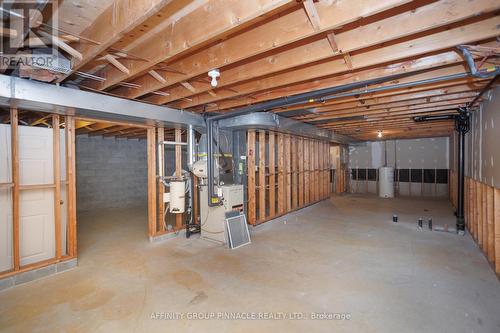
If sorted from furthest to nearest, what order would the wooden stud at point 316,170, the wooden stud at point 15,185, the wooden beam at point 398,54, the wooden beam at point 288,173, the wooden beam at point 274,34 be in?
the wooden stud at point 316,170
the wooden beam at point 288,173
the wooden stud at point 15,185
the wooden beam at point 398,54
the wooden beam at point 274,34

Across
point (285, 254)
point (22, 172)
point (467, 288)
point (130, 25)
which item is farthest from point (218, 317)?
point (22, 172)

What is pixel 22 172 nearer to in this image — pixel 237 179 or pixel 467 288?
pixel 237 179

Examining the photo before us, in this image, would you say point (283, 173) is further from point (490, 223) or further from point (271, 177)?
point (490, 223)

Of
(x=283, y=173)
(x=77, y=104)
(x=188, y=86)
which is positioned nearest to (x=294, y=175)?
(x=283, y=173)

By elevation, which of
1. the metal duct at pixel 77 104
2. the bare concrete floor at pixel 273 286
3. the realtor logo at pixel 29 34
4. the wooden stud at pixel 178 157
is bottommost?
the bare concrete floor at pixel 273 286

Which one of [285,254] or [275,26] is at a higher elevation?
[275,26]

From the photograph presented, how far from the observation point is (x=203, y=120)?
13.7 ft

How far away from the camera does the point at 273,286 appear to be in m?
2.66

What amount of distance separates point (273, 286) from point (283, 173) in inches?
127

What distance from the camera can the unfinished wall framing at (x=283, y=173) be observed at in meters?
4.94

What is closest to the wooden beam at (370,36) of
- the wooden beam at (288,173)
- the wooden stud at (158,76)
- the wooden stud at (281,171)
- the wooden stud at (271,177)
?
the wooden stud at (158,76)

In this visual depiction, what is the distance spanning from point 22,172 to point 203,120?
2.45 metres

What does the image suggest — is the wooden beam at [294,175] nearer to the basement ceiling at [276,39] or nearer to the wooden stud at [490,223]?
the basement ceiling at [276,39]

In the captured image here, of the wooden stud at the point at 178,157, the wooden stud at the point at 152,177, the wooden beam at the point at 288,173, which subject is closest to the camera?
the wooden stud at the point at 152,177
